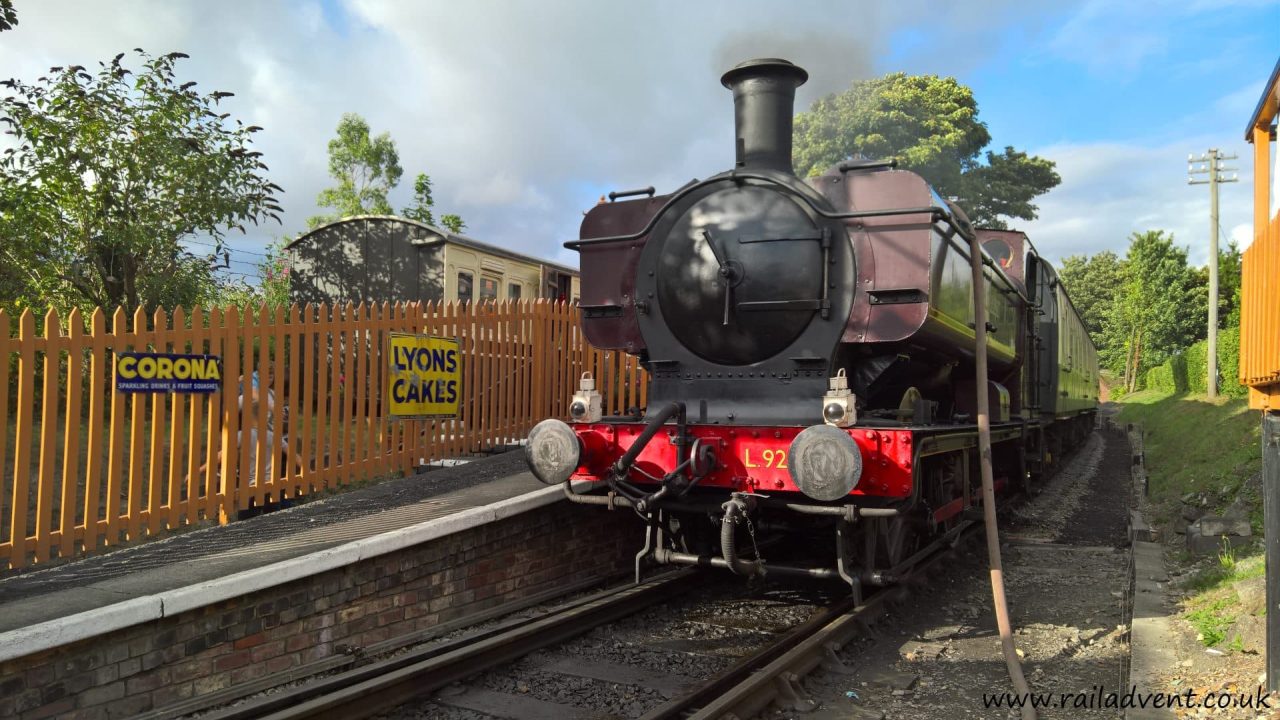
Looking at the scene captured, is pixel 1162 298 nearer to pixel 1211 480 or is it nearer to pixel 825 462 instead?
pixel 1211 480

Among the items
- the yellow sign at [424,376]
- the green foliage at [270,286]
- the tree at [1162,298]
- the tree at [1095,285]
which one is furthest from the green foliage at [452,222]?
the tree at [1095,285]

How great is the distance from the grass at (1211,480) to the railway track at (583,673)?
5.62ft

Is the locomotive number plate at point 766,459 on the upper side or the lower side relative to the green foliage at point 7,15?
lower

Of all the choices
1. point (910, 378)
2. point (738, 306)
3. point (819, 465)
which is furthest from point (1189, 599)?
point (738, 306)

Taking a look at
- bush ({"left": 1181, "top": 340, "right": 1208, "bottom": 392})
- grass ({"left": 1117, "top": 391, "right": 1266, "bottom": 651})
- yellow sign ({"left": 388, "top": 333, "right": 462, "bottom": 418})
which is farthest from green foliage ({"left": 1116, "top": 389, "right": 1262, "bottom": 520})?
yellow sign ({"left": 388, "top": 333, "right": 462, "bottom": 418})

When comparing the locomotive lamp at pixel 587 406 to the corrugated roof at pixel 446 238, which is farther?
the corrugated roof at pixel 446 238

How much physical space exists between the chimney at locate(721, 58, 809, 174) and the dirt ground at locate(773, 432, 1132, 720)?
9.90ft

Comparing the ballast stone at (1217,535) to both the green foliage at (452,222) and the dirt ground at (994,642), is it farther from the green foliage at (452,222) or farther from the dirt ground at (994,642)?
the green foliage at (452,222)

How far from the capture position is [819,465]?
4227 mm

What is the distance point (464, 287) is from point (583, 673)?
9736 mm

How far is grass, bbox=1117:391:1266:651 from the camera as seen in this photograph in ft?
15.6

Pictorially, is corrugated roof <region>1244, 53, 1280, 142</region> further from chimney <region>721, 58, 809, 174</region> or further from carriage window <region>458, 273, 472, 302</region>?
carriage window <region>458, 273, 472, 302</region>

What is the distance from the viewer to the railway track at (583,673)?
3566 millimetres

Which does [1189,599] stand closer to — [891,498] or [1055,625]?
[1055,625]
